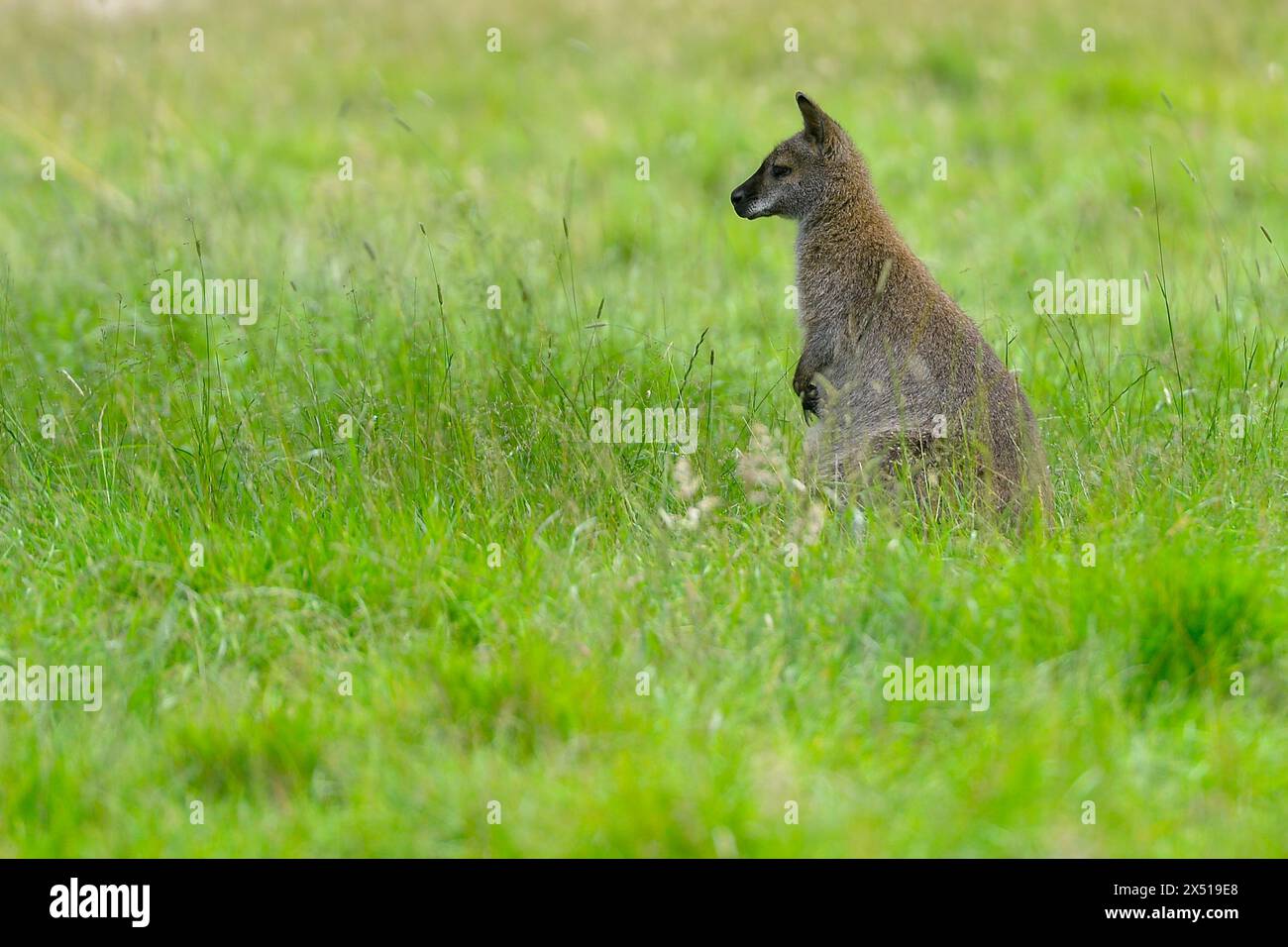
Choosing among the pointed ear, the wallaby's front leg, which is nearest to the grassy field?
the wallaby's front leg

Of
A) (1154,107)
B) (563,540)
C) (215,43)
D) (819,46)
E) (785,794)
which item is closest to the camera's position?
(785,794)

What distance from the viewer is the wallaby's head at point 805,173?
5.59m

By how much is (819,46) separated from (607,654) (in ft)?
32.1

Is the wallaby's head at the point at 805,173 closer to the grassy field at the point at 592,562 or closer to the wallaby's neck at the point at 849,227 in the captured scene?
the wallaby's neck at the point at 849,227

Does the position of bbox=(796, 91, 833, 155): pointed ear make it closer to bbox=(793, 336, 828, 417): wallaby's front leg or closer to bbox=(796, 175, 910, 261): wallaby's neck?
bbox=(796, 175, 910, 261): wallaby's neck

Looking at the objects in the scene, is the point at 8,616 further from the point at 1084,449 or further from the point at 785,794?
the point at 1084,449

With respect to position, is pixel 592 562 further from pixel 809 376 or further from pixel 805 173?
pixel 805 173

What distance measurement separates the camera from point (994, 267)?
781 cm

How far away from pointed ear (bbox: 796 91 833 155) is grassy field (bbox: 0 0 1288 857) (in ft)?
2.80

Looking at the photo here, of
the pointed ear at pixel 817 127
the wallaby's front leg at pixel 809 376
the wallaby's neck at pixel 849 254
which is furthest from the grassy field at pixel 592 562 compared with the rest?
the pointed ear at pixel 817 127

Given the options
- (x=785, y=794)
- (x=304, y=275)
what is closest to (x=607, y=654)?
(x=785, y=794)

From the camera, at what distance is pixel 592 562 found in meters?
4.29

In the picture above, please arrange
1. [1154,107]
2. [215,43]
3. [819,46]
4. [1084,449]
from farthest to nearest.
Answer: [215,43] < [819,46] < [1154,107] < [1084,449]

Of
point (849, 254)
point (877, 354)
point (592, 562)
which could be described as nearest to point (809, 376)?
point (877, 354)
